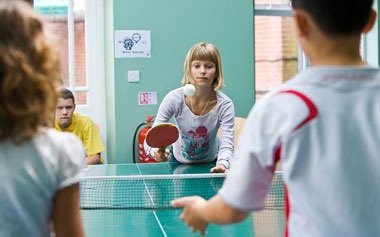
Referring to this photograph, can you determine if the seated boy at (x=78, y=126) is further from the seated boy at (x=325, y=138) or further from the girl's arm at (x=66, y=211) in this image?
the seated boy at (x=325, y=138)

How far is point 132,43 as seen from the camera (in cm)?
550

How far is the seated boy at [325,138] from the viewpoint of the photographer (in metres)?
0.91

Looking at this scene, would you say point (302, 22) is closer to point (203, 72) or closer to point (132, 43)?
point (203, 72)

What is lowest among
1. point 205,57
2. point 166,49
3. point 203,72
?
point 203,72

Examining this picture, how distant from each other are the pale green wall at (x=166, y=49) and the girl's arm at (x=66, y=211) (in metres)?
4.56

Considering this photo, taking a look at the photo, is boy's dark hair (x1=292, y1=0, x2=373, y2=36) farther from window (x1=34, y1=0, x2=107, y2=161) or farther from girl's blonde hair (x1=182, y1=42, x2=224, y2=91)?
window (x1=34, y1=0, x2=107, y2=161)

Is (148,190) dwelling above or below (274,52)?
below

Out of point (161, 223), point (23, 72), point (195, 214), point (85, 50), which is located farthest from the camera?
point (85, 50)

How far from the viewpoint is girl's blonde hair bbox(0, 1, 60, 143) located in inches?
34.8

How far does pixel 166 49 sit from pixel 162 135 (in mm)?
2934

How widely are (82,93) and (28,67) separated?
4.99m

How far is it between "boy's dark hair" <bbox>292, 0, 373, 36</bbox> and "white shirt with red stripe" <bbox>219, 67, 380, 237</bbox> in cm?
9

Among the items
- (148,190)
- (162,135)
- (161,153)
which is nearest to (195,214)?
(148,190)

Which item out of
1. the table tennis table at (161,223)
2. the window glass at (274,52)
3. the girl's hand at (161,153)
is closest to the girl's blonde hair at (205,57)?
the girl's hand at (161,153)
